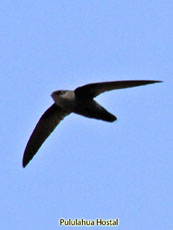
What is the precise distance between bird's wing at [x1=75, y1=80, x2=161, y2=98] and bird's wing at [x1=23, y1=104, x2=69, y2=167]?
1408mm

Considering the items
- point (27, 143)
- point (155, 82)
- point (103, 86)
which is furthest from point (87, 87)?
point (27, 143)

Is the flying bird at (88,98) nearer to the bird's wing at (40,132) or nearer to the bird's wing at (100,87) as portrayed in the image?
the bird's wing at (100,87)

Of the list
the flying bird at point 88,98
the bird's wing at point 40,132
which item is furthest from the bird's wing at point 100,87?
the bird's wing at point 40,132

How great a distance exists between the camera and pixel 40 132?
45.0 feet

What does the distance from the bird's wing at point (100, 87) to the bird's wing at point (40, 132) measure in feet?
4.62

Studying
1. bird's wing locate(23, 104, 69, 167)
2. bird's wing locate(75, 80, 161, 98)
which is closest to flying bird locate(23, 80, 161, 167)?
bird's wing locate(75, 80, 161, 98)

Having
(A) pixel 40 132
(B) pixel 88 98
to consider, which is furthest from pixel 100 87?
(A) pixel 40 132

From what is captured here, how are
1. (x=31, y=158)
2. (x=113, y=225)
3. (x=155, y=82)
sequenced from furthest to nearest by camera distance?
(x=31, y=158), (x=113, y=225), (x=155, y=82)

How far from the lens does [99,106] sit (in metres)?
12.2

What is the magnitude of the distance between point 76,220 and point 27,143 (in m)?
1.76

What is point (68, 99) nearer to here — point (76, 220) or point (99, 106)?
point (99, 106)

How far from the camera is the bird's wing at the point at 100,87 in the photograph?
11.6 metres

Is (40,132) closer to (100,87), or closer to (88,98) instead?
(88,98)

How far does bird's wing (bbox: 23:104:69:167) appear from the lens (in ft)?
44.4
